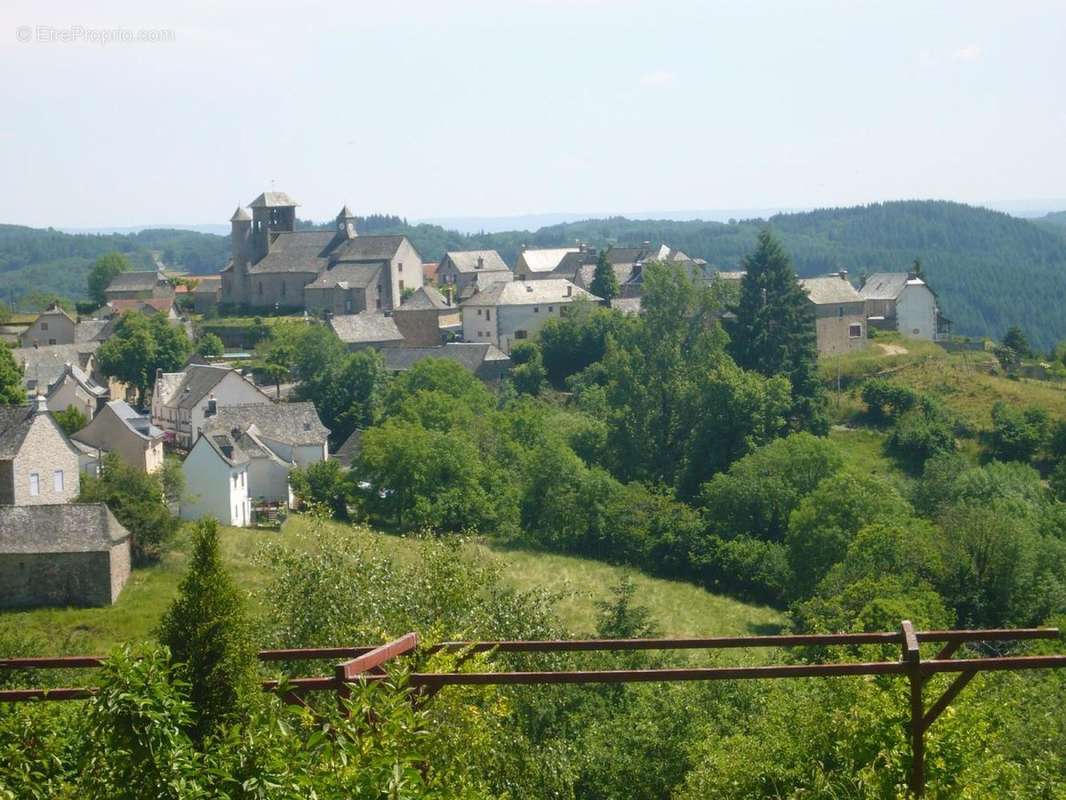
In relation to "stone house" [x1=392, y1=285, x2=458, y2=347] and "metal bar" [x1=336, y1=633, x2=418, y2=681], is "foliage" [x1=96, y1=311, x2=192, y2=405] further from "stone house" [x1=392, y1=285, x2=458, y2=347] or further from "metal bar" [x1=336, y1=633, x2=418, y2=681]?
"metal bar" [x1=336, y1=633, x2=418, y2=681]

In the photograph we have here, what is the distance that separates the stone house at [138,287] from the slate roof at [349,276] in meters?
13.8

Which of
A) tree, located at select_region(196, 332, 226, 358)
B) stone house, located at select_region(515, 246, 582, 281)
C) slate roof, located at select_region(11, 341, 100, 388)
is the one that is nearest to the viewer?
slate roof, located at select_region(11, 341, 100, 388)

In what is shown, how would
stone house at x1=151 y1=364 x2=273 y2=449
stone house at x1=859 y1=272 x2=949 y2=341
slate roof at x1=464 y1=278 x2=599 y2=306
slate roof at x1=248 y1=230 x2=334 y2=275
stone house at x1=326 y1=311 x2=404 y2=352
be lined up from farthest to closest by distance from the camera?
1. slate roof at x1=248 y1=230 x2=334 y2=275
2. slate roof at x1=464 y1=278 x2=599 y2=306
3. stone house at x1=326 y1=311 x2=404 y2=352
4. stone house at x1=859 y1=272 x2=949 y2=341
5. stone house at x1=151 y1=364 x2=273 y2=449

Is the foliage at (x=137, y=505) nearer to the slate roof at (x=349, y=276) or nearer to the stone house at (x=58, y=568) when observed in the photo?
the stone house at (x=58, y=568)

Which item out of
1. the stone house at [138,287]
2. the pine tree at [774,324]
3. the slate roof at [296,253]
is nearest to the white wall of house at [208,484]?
the pine tree at [774,324]

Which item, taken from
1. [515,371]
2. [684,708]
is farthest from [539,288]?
[684,708]

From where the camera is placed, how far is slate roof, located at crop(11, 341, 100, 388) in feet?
204

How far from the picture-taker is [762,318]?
56562mm

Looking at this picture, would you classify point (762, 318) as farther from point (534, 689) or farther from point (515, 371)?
point (534, 689)

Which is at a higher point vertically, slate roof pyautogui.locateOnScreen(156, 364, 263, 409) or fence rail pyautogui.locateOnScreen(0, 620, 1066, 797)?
fence rail pyautogui.locateOnScreen(0, 620, 1066, 797)

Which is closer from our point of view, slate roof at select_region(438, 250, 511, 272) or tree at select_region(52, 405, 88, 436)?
tree at select_region(52, 405, 88, 436)

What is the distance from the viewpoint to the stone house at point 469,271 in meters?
95.4

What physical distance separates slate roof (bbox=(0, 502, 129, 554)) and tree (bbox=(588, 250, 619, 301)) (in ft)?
134

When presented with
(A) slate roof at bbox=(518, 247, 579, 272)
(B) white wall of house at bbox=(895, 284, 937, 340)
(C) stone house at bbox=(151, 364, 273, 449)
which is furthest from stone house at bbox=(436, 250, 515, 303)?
(C) stone house at bbox=(151, 364, 273, 449)
